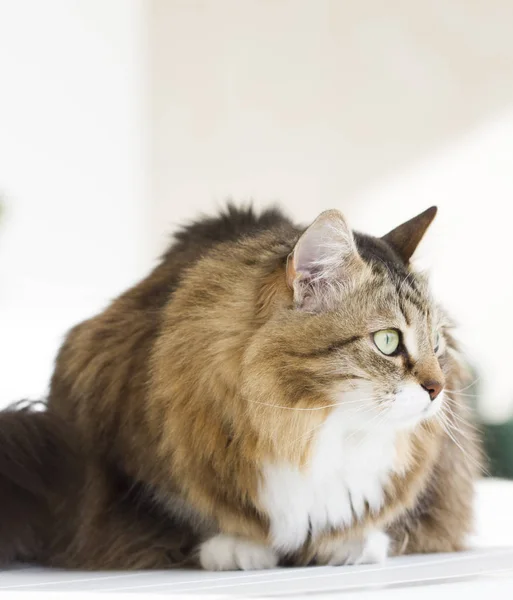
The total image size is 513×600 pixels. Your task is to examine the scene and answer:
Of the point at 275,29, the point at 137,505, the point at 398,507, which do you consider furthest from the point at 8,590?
the point at 275,29

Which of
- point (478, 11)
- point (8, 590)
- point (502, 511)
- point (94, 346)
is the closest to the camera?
point (8, 590)

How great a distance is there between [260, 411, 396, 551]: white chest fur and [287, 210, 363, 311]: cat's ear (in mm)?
173

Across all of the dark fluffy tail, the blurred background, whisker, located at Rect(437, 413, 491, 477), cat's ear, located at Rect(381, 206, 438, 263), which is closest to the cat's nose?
whisker, located at Rect(437, 413, 491, 477)

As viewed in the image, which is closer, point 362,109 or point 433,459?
point 433,459

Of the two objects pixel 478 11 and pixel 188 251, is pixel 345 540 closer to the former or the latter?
pixel 188 251

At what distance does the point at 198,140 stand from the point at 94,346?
7.62ft

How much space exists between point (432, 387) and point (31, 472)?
1.84ft

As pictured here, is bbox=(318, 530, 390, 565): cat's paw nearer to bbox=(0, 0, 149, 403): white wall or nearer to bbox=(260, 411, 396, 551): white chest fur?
bbox=(260, 411, 396, 551): white chest fur

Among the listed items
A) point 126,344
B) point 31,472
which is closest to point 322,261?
point 126,344

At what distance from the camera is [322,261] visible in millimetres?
1183

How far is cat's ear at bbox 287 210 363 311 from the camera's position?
3.76 feet

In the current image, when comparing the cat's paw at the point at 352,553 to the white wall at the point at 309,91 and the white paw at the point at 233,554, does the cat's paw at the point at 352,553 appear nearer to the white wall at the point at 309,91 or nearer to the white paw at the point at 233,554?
the white paw at the point at 233,554

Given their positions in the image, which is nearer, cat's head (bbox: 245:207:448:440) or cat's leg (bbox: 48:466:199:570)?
cat's head (bbox: 245:207:448:440)

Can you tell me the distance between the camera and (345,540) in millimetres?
1280
